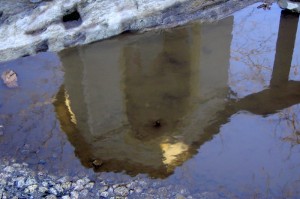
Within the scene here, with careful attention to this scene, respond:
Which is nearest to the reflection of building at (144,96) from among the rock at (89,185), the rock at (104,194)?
the rock at (89,185)

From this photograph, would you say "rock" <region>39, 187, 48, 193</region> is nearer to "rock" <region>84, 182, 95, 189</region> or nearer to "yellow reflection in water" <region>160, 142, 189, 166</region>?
"rock" <region>84, 182, 95, 189</region>

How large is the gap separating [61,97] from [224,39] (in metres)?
2.76

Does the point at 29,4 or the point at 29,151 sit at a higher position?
the point at 29,4

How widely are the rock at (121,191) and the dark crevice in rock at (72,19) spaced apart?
11.2ft

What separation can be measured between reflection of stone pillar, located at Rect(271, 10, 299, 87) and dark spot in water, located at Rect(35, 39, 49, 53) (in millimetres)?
3454

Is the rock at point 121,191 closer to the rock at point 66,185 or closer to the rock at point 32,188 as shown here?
the rock at point 66,185

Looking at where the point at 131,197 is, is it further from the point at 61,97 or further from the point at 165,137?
the point at 61,97

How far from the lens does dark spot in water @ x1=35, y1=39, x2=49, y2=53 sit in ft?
21.0

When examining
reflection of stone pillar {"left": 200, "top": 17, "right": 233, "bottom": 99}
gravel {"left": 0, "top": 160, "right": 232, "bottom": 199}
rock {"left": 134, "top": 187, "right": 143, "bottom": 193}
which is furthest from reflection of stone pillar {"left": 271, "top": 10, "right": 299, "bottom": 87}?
rock {"left": 134, "top": 187, "right": 143, "bottom": 193}

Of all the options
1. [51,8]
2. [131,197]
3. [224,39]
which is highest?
[51,8]

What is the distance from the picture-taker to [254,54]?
615cm

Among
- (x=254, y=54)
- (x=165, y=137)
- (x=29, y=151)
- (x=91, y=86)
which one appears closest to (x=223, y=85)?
(x=254, y=54)

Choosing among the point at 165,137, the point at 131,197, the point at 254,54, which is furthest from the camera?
the point at 254,54

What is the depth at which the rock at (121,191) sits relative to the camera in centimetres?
395
